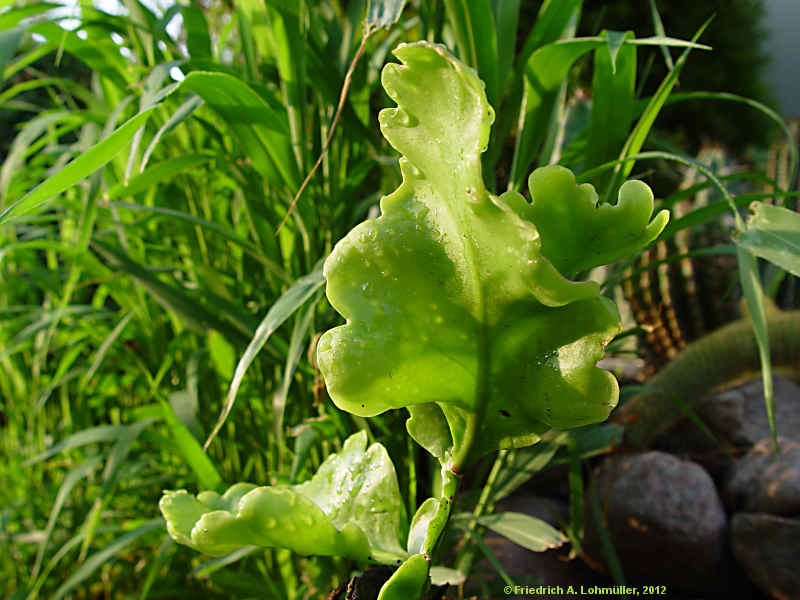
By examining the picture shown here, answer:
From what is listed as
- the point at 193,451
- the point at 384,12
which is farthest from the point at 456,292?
the point at 193,451

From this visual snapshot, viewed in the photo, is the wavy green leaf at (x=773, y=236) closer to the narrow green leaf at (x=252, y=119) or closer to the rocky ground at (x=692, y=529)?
the narrow green leaf at (x=252, y=119)

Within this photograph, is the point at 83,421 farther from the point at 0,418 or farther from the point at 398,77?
the point at 0,418

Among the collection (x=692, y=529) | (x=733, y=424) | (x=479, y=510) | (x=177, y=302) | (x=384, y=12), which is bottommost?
(x=733, y=424)

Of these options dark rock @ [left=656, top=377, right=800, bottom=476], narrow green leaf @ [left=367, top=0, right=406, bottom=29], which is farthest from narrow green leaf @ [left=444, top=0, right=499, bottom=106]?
dark rock @ [left=656, top=377, right=800, bottom=476]

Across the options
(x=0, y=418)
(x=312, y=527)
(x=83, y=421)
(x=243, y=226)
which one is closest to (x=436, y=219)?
(x=312, y=527)

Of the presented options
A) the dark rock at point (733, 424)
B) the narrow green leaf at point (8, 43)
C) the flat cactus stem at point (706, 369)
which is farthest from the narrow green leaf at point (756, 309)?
the dark rock at point (733, 424)

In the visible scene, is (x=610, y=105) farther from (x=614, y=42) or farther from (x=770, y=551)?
(x=770, y=551)
